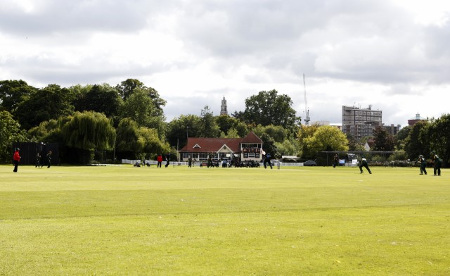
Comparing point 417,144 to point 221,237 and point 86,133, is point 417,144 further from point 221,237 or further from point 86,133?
point 221,237

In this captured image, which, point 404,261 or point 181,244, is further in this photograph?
point 181,244

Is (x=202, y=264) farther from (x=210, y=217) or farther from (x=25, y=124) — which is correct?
(x=25, y=124)

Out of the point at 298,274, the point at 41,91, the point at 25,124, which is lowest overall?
the point at 298,274

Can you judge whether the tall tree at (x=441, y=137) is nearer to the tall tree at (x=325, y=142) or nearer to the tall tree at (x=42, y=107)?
the tall tree at (x=325, y=142)

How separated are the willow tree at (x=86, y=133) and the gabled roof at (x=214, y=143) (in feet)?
232

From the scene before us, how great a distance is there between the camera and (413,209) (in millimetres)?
16391

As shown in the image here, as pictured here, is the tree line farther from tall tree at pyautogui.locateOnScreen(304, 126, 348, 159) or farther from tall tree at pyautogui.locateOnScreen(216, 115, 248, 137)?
tall tree at pyautogui.locateOnScreen(216, 115, 248, 137)

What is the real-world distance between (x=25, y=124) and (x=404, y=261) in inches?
4383

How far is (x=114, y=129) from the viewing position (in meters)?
90.8

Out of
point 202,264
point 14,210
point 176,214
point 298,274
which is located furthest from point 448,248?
point 14,210

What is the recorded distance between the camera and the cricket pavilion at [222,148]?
158250 millimetres

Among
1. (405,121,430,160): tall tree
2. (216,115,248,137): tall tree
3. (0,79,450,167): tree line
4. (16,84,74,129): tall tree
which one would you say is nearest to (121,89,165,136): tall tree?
(0,79,450,167): tree line

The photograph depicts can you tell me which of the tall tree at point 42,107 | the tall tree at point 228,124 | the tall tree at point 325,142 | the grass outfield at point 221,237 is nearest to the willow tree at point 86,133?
the tall tree at point 42,107

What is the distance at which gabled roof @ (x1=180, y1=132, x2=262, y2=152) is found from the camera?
520ft
